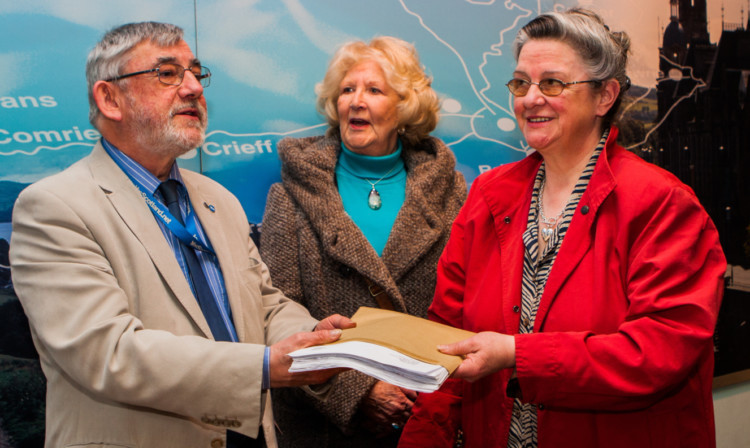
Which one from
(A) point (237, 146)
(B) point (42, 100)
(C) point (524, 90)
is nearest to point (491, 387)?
(C) point (524, 90)

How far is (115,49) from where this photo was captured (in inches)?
74.1

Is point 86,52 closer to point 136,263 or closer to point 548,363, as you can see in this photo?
point 136,263

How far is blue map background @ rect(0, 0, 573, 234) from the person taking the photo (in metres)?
2.17

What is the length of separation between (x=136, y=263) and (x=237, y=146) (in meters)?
1.01

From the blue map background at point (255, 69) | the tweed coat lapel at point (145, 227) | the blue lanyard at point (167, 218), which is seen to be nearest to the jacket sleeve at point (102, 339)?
the tweed coat lapel at point (145, 227)

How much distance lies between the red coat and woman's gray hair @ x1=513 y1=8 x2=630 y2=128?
0.22 m

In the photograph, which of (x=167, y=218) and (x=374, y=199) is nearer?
(x=167, y=218)

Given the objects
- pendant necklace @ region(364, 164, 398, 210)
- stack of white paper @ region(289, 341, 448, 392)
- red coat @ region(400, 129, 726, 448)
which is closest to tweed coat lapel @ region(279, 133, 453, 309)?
pendant necklace @ region(364, 164, 398, 210)

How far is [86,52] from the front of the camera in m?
2.25

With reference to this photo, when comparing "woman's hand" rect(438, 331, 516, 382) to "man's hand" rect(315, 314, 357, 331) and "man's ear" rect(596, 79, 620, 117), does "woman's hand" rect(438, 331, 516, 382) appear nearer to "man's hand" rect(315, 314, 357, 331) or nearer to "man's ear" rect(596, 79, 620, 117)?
"man's hand" rect(315, 314, 357, 331)

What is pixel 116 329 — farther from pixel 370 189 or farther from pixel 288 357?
pixel 370 189

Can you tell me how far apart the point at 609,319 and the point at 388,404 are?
93cm

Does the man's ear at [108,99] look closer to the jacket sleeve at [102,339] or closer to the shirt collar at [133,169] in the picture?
the shirt collar at [133,169]

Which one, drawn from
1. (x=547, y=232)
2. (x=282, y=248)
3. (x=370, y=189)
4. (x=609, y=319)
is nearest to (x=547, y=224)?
(x=547, y=232)
